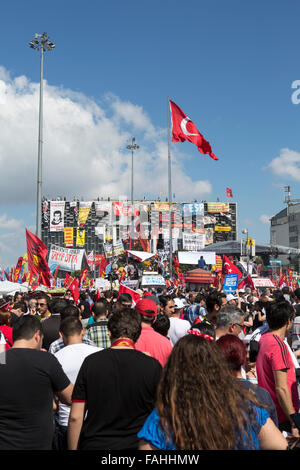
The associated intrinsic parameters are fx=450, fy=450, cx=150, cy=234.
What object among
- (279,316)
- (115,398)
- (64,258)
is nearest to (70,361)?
(115,398)

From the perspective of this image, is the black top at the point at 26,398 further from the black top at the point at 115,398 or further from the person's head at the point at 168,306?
the person's head at the point at 168,306

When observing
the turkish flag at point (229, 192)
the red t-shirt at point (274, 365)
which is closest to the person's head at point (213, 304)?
the red t-shirt at point (274, 365)

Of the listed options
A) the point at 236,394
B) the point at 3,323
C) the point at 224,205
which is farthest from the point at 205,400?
the point at 224,205

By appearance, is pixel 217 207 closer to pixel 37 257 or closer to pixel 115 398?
pixel 37 257

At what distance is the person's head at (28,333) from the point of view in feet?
12.1

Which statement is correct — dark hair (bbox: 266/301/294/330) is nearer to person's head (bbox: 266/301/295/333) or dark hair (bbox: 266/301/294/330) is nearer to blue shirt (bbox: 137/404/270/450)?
person's head (bbox: 266/301/295/333)

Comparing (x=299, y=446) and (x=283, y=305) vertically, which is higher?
(x=283, y=305)

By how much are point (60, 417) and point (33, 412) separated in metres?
A: 0.82

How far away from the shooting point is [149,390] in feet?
9.75

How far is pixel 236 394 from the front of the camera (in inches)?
82.9

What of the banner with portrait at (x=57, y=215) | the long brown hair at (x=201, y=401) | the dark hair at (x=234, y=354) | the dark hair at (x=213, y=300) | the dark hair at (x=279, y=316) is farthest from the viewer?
the banner with portrait at (x=57, y=215)

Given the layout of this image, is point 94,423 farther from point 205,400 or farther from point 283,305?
point 283,305

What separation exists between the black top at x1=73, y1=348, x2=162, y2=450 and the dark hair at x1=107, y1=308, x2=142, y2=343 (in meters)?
0.39

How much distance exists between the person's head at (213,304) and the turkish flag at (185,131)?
13.9 metres
